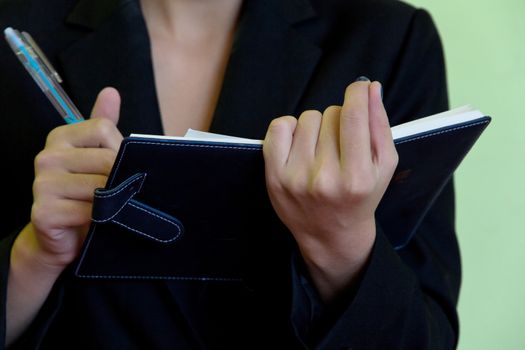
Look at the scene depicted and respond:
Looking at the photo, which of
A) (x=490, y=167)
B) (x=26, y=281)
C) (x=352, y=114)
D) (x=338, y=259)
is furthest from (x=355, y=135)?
(x=490, y=167)

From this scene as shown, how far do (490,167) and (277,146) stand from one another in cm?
85

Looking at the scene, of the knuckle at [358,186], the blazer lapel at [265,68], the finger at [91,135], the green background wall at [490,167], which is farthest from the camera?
the green background wall at [490,167]

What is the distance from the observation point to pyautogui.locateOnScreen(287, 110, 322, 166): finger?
0.63 meters

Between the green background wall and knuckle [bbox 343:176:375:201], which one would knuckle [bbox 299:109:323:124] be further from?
the green background wall

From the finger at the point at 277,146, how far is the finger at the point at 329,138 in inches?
1.0

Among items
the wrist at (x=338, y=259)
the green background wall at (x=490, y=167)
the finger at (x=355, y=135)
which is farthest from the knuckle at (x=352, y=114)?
the green background wall at (x=490, y=167)

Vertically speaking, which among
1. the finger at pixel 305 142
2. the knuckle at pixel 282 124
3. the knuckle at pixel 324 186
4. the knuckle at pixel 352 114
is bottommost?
the knuckle at pixel 324 186

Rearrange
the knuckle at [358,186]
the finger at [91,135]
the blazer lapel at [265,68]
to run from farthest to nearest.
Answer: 1. the blazer lapel at [265,68]
2. the finger at [91,135]
3. the knuckle at [358,186]

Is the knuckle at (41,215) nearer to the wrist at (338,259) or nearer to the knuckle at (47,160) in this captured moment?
the knuckle at (47,160)

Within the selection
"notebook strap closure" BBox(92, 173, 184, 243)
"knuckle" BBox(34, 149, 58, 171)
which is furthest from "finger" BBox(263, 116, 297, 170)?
"knuckle" BBox(34, 149, 58, 171)

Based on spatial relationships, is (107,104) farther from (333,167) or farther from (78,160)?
(333,167)

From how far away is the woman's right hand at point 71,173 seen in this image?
70 cm

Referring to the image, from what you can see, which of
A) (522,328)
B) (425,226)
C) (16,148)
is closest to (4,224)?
(16,148)

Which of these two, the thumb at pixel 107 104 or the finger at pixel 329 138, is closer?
the finger at pixel 329 138
